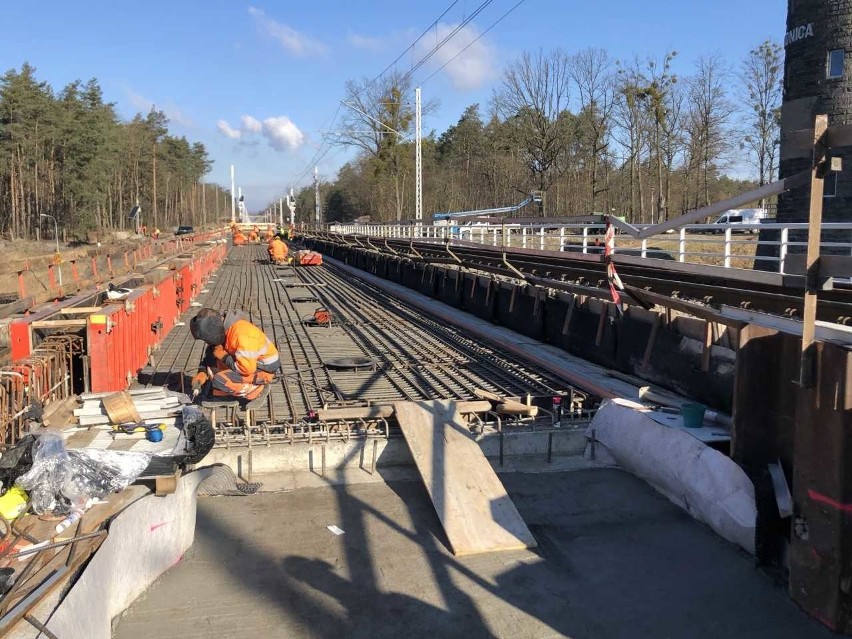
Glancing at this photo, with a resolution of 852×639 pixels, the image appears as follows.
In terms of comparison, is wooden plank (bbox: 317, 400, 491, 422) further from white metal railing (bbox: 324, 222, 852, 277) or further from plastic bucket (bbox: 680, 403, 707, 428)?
white metal railing (bbox: 324, 222, 852, 277)

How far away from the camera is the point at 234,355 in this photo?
7609 millimetres

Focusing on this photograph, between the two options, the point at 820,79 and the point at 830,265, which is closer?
the point at 830,265

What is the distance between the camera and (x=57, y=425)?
6.71 metres

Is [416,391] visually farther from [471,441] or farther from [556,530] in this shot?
[556,530]

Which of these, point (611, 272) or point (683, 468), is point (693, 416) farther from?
point (611, 272)

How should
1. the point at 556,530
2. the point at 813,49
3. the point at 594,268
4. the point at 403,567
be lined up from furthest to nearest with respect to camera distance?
1. the point at 813,49
2. the point at 594,268
3. the point at 556,530
4. the point at 403,567

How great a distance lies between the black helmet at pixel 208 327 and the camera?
7270 mm

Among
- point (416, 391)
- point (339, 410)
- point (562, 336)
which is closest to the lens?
point (339, 410)

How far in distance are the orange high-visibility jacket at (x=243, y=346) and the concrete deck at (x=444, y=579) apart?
5.16 feet

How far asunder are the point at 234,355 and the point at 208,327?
1.46 ft

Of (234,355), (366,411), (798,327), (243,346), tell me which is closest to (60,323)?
(234,355)

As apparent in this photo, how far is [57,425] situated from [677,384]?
6.67 m

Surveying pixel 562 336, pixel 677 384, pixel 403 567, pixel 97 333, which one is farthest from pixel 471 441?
pixel 562 336

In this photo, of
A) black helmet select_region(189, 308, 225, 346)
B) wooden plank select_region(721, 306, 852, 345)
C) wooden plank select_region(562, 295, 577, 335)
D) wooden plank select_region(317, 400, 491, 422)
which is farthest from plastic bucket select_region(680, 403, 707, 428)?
wooden plank select_region(562, 295, 577, 335)
